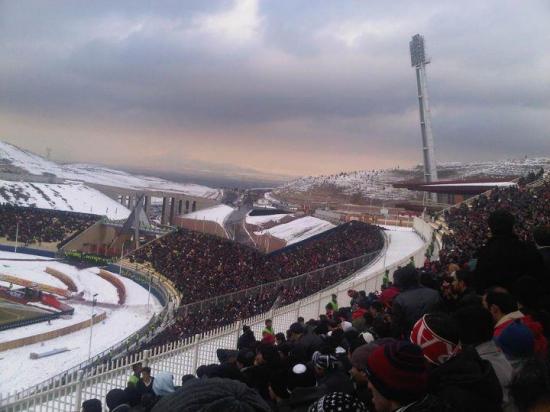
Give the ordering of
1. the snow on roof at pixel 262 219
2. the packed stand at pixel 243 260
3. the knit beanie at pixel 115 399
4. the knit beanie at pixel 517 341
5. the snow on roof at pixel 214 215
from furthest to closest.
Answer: the snow on roof at pixel 214 215 → the snow on roof at pixel 262 219 → the packed stand at pixel 243 260 → the knit beanie at pixel 115 399 → the knit beanie at pixel 517 341

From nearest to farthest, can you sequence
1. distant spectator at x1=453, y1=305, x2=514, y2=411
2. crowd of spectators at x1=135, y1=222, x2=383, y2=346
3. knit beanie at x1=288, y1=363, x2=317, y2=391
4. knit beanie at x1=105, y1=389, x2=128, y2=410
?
distant spectator at x1=453, y1=305, x2=514, y2=411 < knit beanie at x1=288, y1=363, x2=317, y2=391 < knit beanie at x1=105, y1=389, x2=128, y2=410 < crowd of spectators at x1=135, y1=222, x2=383, y2=346

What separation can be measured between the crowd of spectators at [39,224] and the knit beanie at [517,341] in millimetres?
46475

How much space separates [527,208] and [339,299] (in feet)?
34.1

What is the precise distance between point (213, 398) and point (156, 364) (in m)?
6.63

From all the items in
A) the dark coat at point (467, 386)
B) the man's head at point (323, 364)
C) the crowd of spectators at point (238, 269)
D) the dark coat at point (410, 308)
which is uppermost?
the dark coat at point (467, 386)

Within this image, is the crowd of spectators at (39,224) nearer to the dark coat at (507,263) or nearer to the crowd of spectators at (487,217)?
the crowd of spectators at (487,217)

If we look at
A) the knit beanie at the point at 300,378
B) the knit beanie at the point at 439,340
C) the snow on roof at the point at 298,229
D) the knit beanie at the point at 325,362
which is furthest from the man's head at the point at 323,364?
the snow on roof at the point at 298,229

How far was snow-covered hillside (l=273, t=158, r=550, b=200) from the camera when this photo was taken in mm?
96031

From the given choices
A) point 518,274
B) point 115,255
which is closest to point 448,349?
point 518,274

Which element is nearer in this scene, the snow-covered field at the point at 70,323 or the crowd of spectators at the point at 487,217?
the crowd of spectators at the point at 487,217

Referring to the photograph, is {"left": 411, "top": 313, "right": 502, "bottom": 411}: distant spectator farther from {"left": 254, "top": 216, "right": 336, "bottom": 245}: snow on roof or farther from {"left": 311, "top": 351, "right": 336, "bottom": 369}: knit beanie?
{"left": 254, "top": 216, "right": 336, "bottom": 245}: snow on roof

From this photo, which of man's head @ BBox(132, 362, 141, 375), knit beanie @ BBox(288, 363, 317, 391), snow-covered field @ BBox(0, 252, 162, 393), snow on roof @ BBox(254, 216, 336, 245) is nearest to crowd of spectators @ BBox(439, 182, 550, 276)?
man's head @ BBox(132, 362, 141, 375)

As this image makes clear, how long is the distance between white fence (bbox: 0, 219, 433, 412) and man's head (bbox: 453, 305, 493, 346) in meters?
4.95

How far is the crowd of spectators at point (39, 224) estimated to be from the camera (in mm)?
43688
